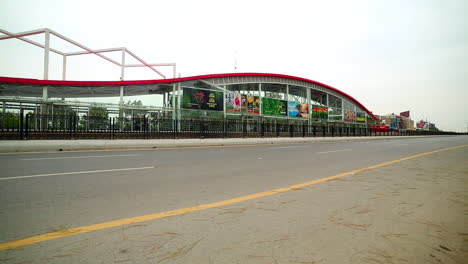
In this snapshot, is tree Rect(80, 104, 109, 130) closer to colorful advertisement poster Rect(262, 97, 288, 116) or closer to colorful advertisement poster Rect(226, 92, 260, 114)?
colorful advertisement poster Rect(226, 92, 260, 114)

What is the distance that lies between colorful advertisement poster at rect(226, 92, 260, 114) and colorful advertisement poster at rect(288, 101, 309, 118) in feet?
29.9

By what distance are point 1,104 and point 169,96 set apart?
20038 mm

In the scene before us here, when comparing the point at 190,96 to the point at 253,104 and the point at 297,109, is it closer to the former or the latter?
the point at 253,104

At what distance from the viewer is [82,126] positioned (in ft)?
45.1

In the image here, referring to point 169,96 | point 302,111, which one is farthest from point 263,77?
point 169,96

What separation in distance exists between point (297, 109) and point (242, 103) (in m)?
15.1

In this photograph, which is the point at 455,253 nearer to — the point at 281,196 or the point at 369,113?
the point at 281,196

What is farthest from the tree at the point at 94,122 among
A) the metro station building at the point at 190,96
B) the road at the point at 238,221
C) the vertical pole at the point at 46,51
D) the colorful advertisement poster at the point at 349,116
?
the colorful advertisement poster at the point at 349,116

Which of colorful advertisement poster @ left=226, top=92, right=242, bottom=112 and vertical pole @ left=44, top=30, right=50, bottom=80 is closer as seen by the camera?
vertical pole @ left=44, top=30, right=50, bottom=80

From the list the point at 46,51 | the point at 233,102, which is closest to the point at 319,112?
the point at 233,102

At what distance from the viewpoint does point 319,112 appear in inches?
2112

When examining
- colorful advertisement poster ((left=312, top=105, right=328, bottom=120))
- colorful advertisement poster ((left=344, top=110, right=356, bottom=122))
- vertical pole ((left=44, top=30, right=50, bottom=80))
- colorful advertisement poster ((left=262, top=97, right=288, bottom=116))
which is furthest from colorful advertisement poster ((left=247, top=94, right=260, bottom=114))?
vertical pole ((left=44, top=30, right=50, bottom=80))

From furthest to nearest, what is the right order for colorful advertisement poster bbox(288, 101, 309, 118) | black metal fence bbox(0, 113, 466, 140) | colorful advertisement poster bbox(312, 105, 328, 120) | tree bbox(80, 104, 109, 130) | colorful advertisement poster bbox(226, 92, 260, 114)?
colorful advertisement poster bbox(312, 105, 328, 120) → colorful advertisement poster bbox(288, 101, 309, 118) → colorful advertisement poster bbox(226, 92, 260, 114) → tree bbox(80, 104, 109, 130) → black metal fence bbox(0, 113, 466, 140)

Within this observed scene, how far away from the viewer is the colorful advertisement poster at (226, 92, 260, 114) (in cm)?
3819
